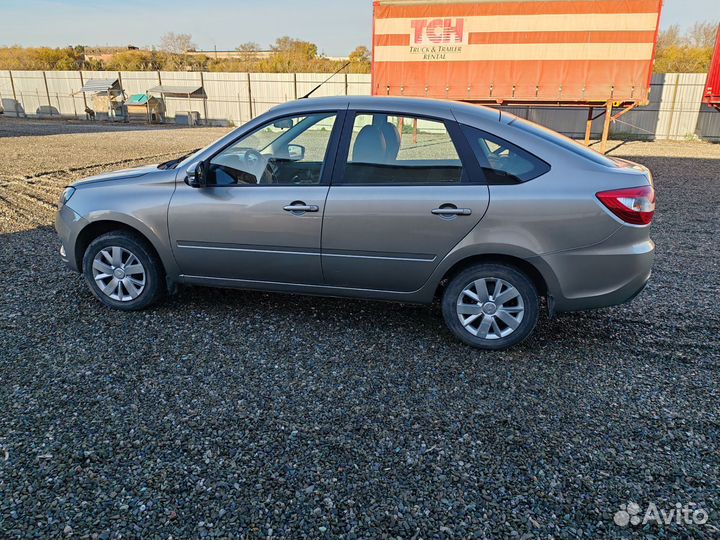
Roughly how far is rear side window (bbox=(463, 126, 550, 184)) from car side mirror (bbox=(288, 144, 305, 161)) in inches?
48.9

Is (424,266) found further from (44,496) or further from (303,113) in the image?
(44,496)

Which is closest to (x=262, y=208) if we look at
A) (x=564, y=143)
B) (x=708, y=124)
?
(x=564, y=143)

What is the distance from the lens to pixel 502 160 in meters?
3.64

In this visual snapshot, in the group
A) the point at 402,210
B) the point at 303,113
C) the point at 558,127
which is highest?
the point at 303,113

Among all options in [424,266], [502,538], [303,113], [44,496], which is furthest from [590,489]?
[303,113]

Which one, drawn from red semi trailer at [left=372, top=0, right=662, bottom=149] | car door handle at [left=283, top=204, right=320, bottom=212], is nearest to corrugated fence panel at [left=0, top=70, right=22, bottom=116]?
red semi trailer at [left=372, top=0, right=662, bottom=149]

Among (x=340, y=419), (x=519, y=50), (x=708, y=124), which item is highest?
(x=519, y=50)

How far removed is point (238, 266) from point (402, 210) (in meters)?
1.38

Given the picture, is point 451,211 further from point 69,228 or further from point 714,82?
point 714,82

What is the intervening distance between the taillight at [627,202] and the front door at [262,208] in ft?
6.30

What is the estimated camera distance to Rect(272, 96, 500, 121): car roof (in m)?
3.81

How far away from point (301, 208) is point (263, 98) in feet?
85.5

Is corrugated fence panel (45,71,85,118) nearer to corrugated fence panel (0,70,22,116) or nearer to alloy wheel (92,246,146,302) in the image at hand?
corrugated fence panel (0,70,22,116)

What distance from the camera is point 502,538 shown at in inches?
88.1
